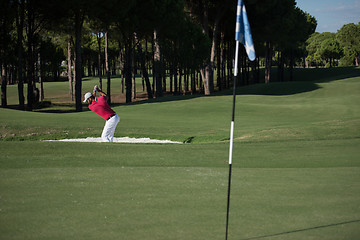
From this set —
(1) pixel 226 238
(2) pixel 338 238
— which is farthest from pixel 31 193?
(2) pixel 338 238

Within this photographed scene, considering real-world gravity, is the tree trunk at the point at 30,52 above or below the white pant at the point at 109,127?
above

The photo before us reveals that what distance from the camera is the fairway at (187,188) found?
18.3 ft

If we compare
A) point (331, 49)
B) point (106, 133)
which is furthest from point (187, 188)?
point (331, 49)

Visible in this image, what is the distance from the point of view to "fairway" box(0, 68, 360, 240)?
5566 millimetres

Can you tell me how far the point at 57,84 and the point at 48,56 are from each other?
113 ft

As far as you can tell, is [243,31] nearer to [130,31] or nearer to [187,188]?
[187,188]

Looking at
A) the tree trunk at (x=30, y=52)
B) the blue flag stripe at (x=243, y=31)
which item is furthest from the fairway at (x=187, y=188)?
the tree trunk at (x=30, y=52)

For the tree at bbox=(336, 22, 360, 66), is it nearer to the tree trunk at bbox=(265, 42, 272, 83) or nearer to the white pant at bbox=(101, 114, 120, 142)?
the tree trunk at bbox=(265, 42, 272, 83)

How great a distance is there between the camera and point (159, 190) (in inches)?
302

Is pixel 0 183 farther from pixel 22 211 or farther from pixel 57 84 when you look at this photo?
pixel 57 84

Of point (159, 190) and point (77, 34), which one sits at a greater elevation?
point (77, 34)

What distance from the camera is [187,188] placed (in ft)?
25.9

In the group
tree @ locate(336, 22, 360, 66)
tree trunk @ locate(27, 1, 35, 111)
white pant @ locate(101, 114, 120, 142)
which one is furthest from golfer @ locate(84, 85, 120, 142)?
tree @ locate(336, 22, 360, 66)

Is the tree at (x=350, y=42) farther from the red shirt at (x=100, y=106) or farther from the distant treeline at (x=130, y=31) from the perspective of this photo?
the red shirt at (x=100, y=106)
